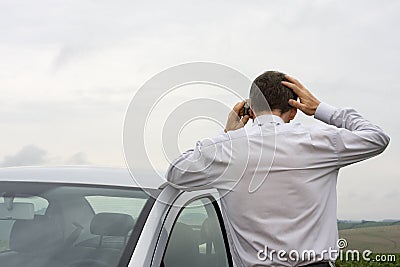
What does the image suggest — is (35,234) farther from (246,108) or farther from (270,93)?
(270,93)

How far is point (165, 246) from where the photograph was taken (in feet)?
12.0

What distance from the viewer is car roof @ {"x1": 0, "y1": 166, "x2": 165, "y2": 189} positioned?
4.01 metres

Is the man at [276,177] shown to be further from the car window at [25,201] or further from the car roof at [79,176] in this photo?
the car window at [25,201]

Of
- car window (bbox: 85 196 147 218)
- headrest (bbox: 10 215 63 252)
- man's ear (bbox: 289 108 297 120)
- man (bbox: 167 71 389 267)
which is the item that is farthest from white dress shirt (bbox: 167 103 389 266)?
headrest (bbox: 10 215 63 252)

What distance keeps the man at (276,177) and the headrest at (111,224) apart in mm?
307

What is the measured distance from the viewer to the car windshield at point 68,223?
3.63 metres

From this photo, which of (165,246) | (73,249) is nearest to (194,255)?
(165,246)

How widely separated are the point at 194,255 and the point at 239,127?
0.73m

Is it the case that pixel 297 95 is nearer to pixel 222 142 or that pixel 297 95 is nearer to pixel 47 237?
pixel 222 142

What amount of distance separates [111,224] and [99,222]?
0.29 feet

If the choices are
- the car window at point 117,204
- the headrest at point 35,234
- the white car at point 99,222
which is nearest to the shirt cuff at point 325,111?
the white car at point 99,222

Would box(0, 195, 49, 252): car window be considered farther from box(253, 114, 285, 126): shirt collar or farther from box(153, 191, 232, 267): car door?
box(253, 114, 285, 126): shirt collar

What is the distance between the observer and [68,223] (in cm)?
387

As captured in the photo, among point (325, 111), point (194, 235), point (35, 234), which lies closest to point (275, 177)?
point (325, 111)
